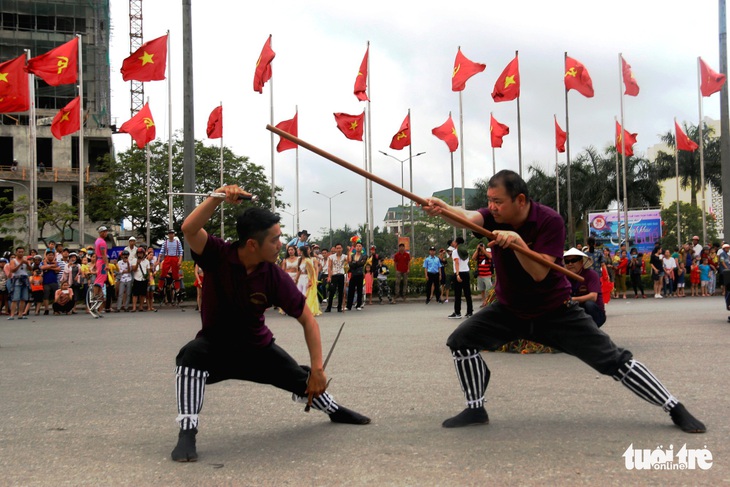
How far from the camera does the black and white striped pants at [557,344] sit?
4.87m

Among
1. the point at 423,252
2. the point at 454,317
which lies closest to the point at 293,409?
the point at 454,317

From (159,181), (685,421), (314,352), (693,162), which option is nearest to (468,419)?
(314,352)

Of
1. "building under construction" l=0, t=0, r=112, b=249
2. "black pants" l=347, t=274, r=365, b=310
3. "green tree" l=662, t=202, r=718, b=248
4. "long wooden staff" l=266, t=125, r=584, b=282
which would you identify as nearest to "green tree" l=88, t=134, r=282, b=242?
"building under construction" l=0, t=0, r=112, b=249

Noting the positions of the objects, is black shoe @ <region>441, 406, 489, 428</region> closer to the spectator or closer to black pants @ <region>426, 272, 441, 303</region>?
black pants @ <region>426, 272, 441, 303</region>

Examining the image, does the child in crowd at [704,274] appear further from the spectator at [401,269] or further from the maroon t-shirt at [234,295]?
the maroon t-shirt at [234,295]

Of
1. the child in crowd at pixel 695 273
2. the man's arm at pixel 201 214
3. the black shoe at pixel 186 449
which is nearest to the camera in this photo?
the black shoe at pixel 186 449

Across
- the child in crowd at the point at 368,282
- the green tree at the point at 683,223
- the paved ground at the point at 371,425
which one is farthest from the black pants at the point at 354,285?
the green tree at the point at 683,223

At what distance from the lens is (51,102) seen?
184 ft

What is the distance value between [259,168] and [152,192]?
6716 millimetres

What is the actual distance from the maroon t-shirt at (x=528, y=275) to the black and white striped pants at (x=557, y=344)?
0.10 metres

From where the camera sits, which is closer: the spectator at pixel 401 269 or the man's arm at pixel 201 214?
the man's arm at pixel 201 214

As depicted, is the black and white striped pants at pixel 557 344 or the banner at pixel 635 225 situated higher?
the banner at pixel 635 225

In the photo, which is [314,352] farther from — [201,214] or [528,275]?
[528,275]

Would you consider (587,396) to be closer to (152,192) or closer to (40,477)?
(40,477)
